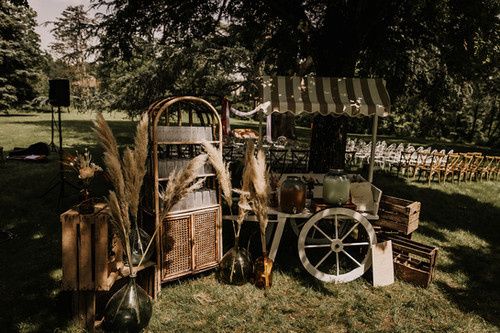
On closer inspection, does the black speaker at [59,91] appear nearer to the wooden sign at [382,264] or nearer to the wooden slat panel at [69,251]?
the wooden slat panel at [69,251]

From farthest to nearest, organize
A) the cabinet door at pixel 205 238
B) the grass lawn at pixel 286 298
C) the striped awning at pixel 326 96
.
A: the striped awning at pixel 326 96
the cabinet door at pixel 205 238
the grass lawn at pixel 286 298

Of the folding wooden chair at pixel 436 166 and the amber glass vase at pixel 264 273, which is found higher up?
the folding wooden chair at pixel 436 166

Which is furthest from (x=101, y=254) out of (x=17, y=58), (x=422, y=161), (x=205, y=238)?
(x=17, y=58)

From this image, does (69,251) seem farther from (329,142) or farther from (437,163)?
(437,163)

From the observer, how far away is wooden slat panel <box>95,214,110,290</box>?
304cm

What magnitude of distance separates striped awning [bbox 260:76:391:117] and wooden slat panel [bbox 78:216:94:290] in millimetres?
2736

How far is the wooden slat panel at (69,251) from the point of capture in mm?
2961

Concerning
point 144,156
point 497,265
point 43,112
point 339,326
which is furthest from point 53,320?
point 43,112

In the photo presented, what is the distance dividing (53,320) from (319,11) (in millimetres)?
8062

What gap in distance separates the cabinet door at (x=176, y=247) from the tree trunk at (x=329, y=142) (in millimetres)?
3277

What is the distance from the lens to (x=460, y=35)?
5.83m

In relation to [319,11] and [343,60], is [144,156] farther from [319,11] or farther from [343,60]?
A: [319,11]

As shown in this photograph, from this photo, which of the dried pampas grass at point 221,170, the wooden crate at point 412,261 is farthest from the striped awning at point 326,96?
the wooden crate at point 412,261

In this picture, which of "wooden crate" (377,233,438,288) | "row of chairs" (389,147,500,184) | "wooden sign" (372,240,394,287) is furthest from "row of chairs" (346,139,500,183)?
"wooden sign" (372,240,394,287)
